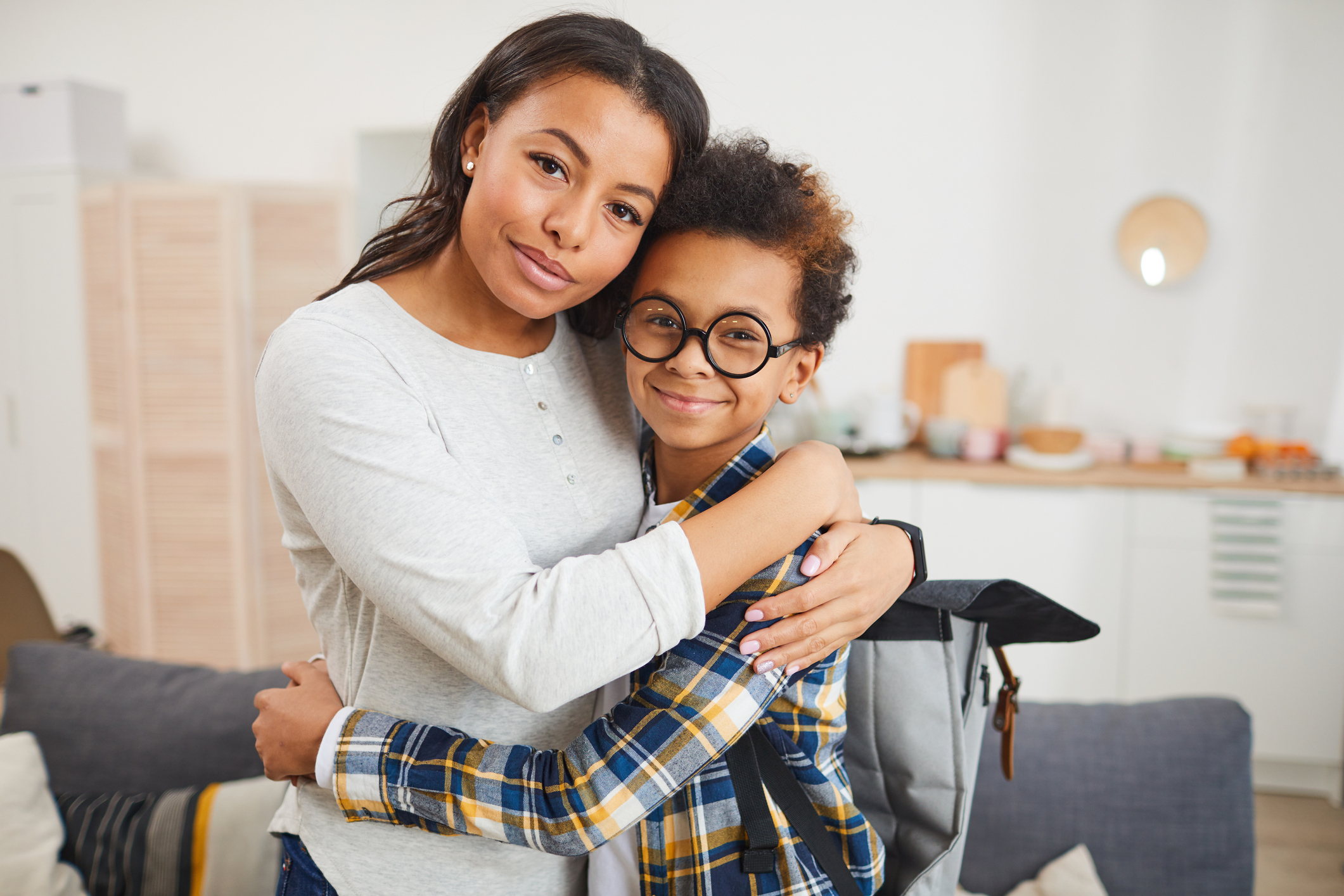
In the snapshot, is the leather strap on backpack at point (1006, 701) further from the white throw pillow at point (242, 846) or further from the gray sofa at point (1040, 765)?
the white throw pillow at point (242, 846)

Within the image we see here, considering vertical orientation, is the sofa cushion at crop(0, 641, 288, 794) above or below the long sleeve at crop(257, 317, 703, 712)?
below

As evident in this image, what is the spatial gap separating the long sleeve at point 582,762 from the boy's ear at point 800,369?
0.97 feet

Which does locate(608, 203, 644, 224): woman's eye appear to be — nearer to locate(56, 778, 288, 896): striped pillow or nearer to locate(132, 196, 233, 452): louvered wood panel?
locate(56, 778, 288, 896): striped pillow

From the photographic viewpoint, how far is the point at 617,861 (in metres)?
0.99

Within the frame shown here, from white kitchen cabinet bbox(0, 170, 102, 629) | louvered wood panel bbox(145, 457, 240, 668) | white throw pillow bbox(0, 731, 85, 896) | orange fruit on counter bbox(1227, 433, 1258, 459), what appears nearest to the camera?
white throw pillow bbox(0, 731, 85, 896)

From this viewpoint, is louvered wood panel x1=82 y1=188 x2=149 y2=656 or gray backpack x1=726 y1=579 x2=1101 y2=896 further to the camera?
louvered wood panel x1=82 y1=188 x2=149 y2=656

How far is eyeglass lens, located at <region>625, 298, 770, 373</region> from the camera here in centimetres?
99

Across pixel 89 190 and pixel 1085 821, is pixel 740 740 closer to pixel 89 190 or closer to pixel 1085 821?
pixel 1085 821

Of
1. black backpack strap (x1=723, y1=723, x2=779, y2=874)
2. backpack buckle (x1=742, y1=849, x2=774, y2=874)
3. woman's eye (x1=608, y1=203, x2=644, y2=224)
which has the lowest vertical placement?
backpack buckle (x1=742, y1=849, x2=774, y2=874)

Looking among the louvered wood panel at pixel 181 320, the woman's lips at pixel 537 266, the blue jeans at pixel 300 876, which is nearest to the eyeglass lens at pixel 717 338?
the woman's lips at pixel 537 266

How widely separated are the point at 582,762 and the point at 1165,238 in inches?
144

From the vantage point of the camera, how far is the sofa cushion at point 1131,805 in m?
1.61

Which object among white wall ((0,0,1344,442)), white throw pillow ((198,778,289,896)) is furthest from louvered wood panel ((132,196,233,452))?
white throw pillow ((198,778,289,896))

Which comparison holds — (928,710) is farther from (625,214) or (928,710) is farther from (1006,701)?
(625,214)
